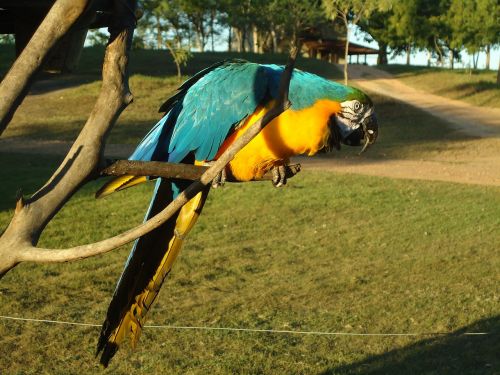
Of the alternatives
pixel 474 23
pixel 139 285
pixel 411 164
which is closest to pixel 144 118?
pixel 411 164

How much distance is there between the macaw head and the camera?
2.61 meters

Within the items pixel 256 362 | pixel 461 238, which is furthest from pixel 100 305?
pixel 461 238

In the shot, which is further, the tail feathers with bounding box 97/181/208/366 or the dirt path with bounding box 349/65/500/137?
the dirt path with bounding box 349/65/500/137

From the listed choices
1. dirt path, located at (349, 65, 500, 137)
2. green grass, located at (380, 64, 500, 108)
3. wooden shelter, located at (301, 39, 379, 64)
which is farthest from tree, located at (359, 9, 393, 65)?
dirt path, located at (349, 65, 500, 137)

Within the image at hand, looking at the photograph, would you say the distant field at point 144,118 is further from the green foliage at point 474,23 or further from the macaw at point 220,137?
the macaw at point 220,137

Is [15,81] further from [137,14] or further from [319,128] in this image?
[319,128]

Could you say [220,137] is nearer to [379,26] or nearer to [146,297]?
[146,297]

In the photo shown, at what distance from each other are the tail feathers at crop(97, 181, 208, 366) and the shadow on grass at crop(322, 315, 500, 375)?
6.08ft

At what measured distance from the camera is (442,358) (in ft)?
14.6

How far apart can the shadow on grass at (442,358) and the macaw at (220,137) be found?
73.2 inches

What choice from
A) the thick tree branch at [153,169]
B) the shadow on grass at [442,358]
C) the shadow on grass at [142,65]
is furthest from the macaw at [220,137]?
the shadow on grass at [142,65]

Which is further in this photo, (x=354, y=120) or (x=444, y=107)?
(x=444, y=107)

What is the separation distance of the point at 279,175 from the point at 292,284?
338 cm

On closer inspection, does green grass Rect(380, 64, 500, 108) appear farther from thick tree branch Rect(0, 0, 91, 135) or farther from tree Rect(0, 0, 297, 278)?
thick tree branch Rect(0, 0, 91, 135)
